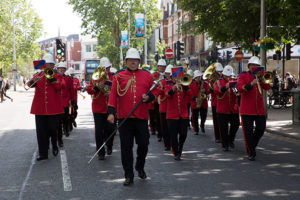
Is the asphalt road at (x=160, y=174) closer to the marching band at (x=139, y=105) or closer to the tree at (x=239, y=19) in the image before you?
the marching band at (x=139, y=105)

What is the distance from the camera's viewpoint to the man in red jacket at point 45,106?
8758mm

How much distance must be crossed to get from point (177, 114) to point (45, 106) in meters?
2.45

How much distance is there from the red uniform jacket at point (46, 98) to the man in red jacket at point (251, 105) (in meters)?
3.41

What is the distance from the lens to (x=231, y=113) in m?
10.3

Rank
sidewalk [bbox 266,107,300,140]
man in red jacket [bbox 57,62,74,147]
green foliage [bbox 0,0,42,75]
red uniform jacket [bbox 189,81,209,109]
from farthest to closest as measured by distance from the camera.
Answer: green foliage [bbox 0,0,42,75] → sidewalk [bbox 266,107,300,140] → red uniform jacket [bbox 189,81,209,109] → man in red jacket [bbox 57,62,74,147]

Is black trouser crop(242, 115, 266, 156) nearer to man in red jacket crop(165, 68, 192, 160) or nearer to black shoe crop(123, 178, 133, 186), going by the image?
man in red jacket crop(165, 68, 192, 160)

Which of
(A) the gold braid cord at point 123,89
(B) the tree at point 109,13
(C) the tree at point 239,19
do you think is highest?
(B) the tree at point 109,13

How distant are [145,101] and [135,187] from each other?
1.19 metres

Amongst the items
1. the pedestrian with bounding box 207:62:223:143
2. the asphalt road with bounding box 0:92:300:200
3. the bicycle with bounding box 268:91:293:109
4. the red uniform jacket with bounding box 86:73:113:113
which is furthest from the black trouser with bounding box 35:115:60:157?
the bicycle with bounding box 268:91:293:109

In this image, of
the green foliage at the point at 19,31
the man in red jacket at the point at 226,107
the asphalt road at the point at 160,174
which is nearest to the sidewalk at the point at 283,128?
the asphalt road at the point at 160,174

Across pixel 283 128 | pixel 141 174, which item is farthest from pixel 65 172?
pixel 283 128

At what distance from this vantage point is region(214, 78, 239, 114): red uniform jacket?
10.2 metres

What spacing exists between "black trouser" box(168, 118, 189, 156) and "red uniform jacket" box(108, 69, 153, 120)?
227cm

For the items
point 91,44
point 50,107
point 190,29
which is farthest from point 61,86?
point 91,44
